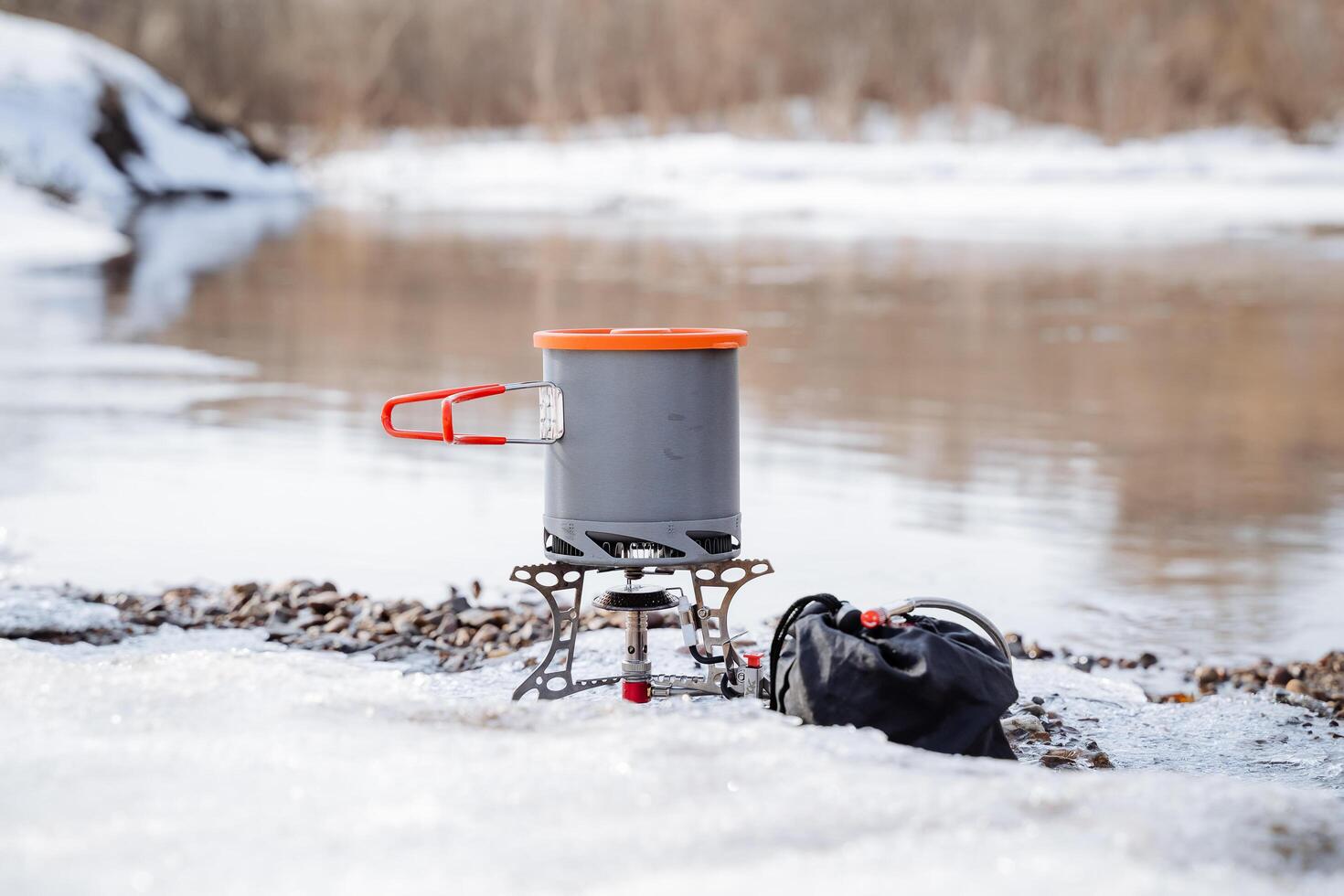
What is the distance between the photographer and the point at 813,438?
7492mm

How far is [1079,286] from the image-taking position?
572 inches

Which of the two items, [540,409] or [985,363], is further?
[985,363]

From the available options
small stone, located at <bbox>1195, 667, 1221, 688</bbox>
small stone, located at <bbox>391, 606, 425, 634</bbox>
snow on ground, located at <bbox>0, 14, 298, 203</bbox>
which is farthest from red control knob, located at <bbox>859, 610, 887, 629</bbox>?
snow on ground, located at <bbox>0, 14, 298, 203</bbox>

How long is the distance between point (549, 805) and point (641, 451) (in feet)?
3.04

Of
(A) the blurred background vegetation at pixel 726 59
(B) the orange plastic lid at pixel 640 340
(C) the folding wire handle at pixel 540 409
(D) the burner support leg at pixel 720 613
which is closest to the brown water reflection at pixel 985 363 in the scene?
(D) the burner support leg at pixel 720 613

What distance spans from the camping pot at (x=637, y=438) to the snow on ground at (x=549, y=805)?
0.37 m

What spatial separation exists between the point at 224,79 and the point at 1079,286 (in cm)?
3562

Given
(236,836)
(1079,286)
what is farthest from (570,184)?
(236,836)

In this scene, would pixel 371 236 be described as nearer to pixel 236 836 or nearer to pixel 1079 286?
pixel 1079 286

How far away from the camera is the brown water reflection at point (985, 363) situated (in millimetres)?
5926

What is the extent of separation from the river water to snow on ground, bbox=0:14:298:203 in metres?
13.4

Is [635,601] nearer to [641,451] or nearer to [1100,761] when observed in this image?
[641,451]

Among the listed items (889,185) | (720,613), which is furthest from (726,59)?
(720,613)

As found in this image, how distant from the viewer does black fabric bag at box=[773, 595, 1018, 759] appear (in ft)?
11.0
